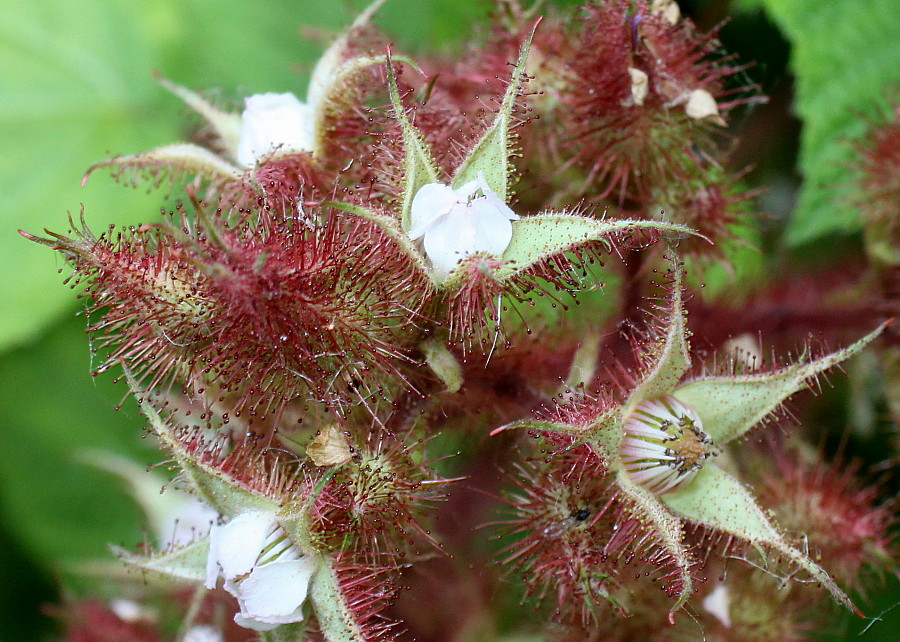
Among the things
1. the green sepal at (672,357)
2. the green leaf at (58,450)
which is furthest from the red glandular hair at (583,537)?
the green leaf at (58,450)

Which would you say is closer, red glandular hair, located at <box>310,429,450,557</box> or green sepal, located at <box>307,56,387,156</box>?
red glandular hair, located at <box>310,429,450,557</box>

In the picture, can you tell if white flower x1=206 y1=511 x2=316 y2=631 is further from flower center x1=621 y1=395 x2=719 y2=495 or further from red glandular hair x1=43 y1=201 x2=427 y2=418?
flower center x1=621 y1=395 x2=719 y2=495

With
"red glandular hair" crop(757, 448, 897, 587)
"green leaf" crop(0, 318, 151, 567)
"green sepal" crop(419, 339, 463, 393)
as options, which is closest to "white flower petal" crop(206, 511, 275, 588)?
"green sepal" crop(419, 339, 463, 393)

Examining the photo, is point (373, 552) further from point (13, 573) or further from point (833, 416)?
point (13, 573)

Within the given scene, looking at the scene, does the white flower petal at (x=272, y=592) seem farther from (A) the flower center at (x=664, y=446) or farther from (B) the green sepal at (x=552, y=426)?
(A) the flower center at (x=664, y=446)

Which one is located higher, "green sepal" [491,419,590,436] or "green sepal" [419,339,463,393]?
"green sepal" [419,339,463,393]

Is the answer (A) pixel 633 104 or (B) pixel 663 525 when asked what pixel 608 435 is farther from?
(A) pixel 633 104

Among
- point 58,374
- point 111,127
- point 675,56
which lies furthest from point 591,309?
point 58,374
